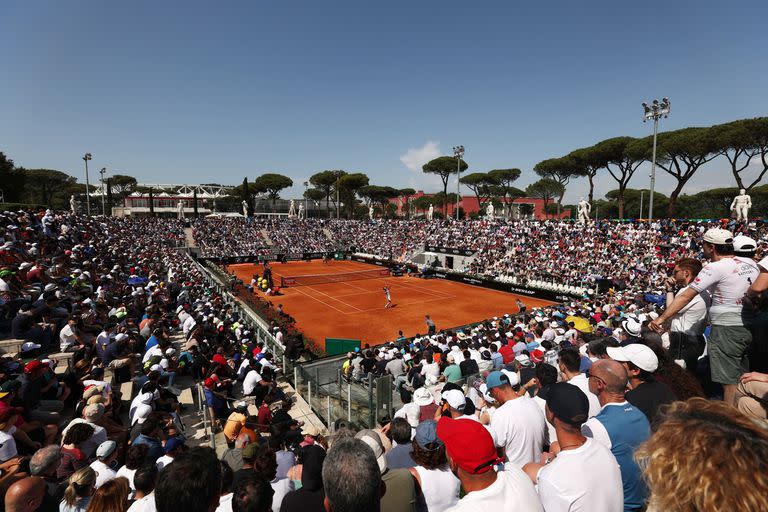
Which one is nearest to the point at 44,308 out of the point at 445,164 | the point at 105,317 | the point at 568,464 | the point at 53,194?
the point at 105,317

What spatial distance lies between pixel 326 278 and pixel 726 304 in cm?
3995

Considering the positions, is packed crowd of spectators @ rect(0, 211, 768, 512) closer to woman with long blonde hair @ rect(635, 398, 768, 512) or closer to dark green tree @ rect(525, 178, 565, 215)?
woman with long blonde hair @ rect(635, 398, 768, 512)

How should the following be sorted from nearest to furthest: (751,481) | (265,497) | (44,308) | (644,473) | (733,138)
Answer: (751,481) → (644,473) → (265,497) → (44,308) → (733,138)

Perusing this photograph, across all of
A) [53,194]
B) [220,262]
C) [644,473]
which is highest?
[53,194]

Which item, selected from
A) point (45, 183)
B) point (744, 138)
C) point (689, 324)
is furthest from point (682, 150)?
point (45, 183)

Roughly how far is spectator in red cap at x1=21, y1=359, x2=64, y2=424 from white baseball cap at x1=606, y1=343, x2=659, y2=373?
31.5 feet

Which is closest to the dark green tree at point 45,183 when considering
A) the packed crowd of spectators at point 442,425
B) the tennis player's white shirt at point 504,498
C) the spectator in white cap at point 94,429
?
the packed crowd of spectators at point 442,425

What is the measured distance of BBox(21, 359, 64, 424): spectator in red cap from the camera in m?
7.02

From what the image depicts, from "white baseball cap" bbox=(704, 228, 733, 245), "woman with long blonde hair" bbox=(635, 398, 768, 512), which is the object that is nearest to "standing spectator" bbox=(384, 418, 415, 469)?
"woman with long blonde hair" bbox=(635, 398, 768, 512)

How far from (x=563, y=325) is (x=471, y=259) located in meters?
31.7

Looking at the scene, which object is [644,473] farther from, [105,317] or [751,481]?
[105,317]

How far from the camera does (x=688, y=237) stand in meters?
30.2

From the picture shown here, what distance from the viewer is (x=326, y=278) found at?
42.9 m

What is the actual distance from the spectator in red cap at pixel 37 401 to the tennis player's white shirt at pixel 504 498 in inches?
331
